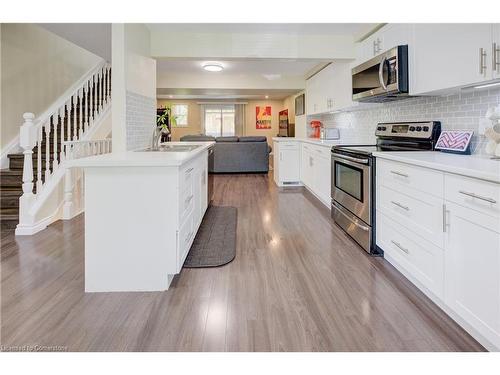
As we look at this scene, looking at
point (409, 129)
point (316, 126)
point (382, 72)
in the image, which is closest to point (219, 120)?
point (316, 126)

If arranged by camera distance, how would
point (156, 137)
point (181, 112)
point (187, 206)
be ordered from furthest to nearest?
point (181, 112) < point (156, 137) < point (187, 206)

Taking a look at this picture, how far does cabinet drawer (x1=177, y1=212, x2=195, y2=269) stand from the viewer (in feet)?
7.69

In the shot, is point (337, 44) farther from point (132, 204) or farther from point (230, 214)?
point (132, 204)

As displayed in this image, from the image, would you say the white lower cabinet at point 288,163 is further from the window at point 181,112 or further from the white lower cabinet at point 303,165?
the window at point 181,112

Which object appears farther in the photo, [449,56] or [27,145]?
[27,145]

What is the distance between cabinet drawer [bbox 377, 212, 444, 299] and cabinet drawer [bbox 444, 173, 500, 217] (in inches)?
13.2

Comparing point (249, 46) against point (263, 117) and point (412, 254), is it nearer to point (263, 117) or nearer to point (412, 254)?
point (412, 254)

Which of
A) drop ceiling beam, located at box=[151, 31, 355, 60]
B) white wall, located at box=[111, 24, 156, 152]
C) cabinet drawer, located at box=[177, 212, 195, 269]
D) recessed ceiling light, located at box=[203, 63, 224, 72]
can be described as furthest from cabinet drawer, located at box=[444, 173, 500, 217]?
recessed ceiling light, located at box=[203, 63, 224, 72]

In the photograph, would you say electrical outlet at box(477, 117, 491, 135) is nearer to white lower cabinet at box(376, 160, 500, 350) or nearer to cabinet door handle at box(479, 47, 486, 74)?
cabinet door handle at box(479, 47, 486, 74)

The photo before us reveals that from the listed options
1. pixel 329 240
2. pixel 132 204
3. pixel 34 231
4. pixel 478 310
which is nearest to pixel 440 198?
pixel 478 310

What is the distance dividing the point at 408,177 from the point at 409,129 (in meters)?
1.20

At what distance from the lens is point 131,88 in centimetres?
338

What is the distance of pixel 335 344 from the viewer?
5.33 ft

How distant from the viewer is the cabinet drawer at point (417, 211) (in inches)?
76.0
